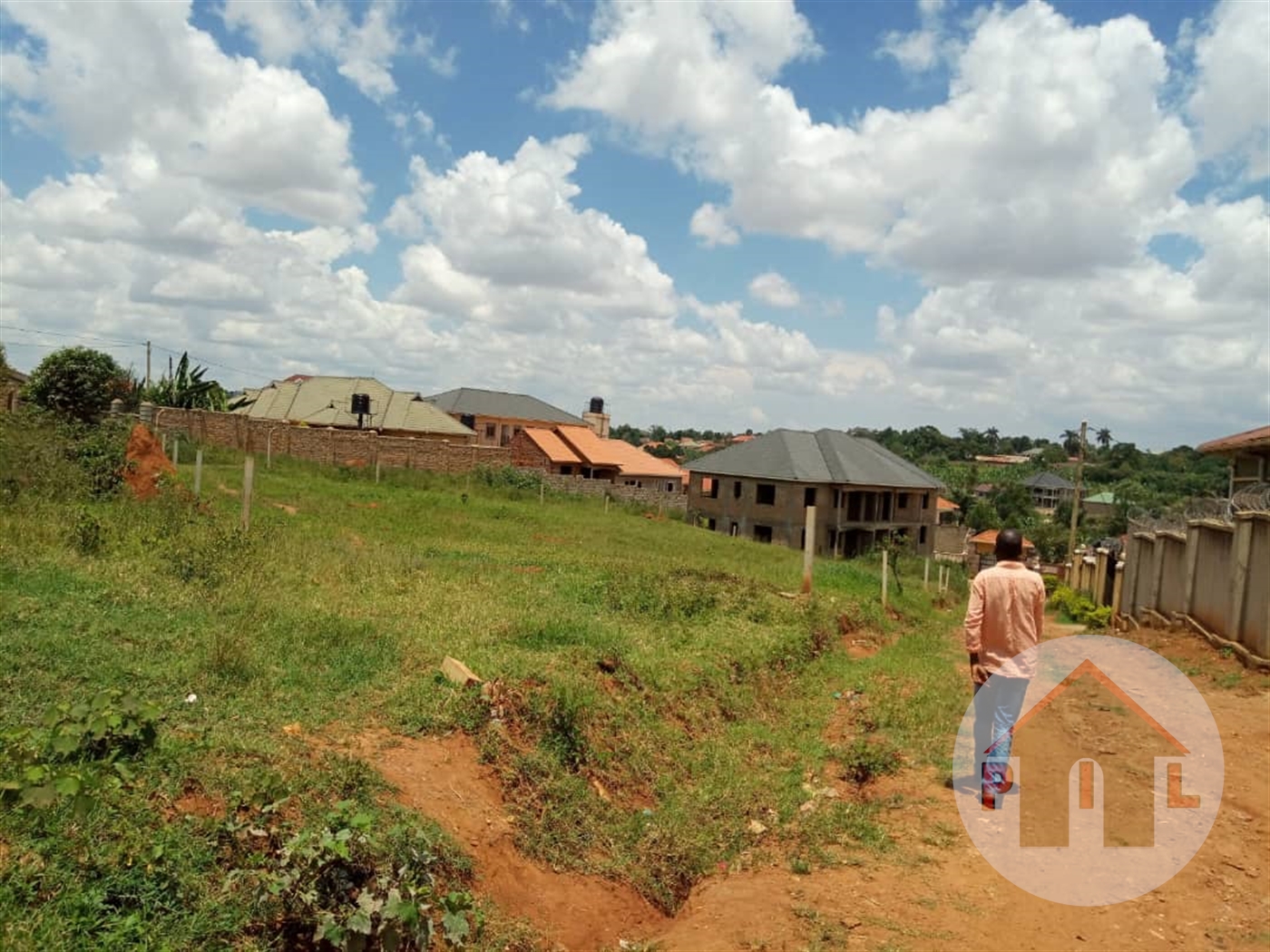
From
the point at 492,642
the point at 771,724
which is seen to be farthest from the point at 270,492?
the point at 771,724

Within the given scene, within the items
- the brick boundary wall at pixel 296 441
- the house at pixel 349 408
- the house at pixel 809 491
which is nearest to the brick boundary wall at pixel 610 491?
the house at pixel 809 491

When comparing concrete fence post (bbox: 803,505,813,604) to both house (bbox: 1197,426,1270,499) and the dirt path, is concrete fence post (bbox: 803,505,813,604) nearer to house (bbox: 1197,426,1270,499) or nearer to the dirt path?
the dirt path

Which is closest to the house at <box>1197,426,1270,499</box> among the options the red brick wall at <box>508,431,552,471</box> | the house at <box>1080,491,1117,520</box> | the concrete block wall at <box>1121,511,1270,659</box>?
the concrete block wall at <box>1121,511,1270,659</box>

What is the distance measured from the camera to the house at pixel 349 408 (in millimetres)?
43594

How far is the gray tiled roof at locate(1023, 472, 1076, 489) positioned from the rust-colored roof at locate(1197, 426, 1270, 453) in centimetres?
8313

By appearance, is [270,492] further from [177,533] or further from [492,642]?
[492,642]

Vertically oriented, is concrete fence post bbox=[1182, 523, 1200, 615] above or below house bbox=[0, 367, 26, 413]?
below

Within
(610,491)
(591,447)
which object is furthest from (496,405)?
(610,491)

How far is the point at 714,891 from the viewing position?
5008 millimetres

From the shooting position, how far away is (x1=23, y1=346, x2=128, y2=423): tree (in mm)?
25922

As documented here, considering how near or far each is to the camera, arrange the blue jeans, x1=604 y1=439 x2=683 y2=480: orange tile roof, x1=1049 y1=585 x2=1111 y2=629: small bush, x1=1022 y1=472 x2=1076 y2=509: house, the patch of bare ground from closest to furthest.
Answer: the patch of bare ground
the blue jeans
x1=1049 y1=585 x2=1111 y2=629: small bush
x1=604 y1=439 x2=683 y2=480: orange tile roof
x1=1022 y1=472 x2=1076 y2=509: house

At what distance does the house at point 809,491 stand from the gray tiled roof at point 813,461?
5 cm

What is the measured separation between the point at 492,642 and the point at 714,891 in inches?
149

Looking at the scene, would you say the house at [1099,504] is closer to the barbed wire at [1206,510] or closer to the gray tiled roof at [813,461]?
the gray tiled roof at [813,461]
